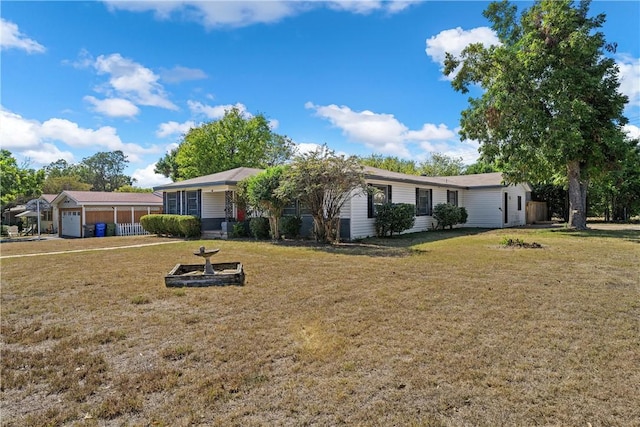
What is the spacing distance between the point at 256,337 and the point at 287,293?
1.99 metres

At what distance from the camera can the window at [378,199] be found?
16109 millimetres

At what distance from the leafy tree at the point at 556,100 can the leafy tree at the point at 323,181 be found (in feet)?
30.7

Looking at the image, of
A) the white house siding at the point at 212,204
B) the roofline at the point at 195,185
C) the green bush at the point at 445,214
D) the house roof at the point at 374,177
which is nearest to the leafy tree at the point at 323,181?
the house roof at the point at 374,177

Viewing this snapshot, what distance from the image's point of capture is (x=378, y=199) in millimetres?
16578

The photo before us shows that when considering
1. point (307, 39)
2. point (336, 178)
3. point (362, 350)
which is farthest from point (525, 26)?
point (362, 350)

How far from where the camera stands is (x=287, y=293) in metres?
6.18

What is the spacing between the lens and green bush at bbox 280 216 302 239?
1496cm

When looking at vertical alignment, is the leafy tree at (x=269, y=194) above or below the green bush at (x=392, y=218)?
above

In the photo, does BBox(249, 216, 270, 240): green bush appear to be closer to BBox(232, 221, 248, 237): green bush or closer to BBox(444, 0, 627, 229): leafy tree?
BBox(232, 221, 248, 237): green bush

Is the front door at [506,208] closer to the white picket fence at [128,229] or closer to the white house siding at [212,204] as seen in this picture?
the white house siding at [212,204]

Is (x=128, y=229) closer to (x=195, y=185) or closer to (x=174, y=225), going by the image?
(x=174, y=225)

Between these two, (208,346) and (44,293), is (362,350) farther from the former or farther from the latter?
(44,293)

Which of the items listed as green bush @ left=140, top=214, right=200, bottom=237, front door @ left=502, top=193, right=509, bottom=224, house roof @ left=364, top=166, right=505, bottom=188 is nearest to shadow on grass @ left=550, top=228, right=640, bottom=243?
house roof @ left=364, top=166, right=505, bottom=188

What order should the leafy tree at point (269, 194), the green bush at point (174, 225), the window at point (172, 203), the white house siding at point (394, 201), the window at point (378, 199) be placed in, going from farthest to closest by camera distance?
1. the window at point (172, 203)
2. the green bush at point (174, 225)
3. the window at point (378, 199)
4. the white house siding at point (394, 201)
5. the leafy tree at point (269, 194)
